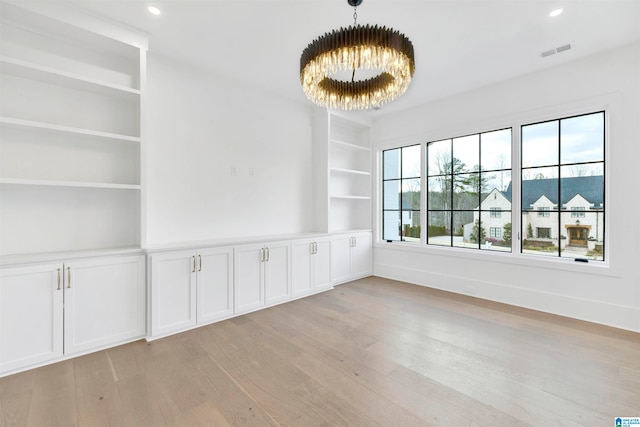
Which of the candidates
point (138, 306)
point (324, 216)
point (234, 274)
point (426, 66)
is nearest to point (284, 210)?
point (324, 216)

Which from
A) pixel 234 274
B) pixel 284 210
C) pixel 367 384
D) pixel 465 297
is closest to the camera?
pixel 367 384

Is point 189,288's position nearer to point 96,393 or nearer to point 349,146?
point 96,393

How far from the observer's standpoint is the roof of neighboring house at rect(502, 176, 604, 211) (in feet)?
10.8

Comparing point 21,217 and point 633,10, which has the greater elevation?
point 633,10

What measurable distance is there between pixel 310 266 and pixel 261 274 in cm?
87

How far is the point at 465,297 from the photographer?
4.10m

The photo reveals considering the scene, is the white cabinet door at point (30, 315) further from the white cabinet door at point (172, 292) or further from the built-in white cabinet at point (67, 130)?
the white cabinet door at point (172, 292)

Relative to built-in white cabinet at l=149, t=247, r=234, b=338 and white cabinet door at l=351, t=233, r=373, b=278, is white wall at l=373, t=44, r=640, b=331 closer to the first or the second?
white cabinet door at l=351, t=233, r=373, b=278

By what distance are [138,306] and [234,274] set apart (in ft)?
3.29

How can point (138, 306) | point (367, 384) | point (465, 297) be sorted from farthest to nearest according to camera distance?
1. point (465, 297)
2. point (138, 306)
3. point (367, 384)

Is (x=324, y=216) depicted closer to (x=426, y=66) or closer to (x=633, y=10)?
(x=426, y=66)

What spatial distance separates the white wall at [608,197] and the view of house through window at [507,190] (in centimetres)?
17

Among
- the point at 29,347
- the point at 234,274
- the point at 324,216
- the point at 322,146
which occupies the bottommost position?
the point at 29,347

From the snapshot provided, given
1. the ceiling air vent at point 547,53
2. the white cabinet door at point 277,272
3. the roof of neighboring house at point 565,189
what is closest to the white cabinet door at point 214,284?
the white cabinet door at point 277,272
